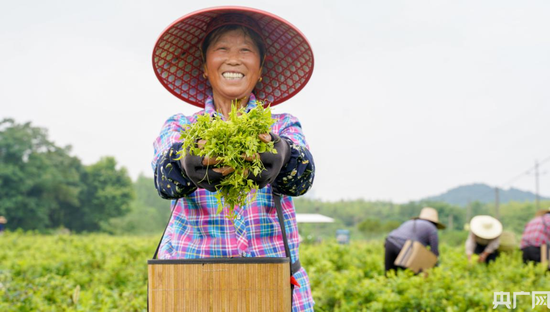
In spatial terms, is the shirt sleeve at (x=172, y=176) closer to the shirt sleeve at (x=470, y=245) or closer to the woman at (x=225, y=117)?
the woman at (x=225, y=117)

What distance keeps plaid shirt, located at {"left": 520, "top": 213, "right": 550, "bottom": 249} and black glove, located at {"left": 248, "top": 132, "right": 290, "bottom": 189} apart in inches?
265

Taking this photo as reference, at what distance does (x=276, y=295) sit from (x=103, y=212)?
151 feet

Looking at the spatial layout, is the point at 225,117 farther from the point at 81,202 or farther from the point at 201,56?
the point at 81,202

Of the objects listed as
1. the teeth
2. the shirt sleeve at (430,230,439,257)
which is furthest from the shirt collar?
the shirt sleeve at (430,230,439,257)

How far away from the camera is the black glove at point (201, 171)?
53.1 inches

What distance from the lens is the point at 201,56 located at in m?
2.05

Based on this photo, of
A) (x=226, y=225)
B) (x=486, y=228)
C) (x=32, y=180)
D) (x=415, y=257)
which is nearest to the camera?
(x=226, y=225)

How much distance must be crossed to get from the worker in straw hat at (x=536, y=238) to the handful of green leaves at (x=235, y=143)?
678 centimetres

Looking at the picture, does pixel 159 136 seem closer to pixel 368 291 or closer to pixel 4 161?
pixel 368 291

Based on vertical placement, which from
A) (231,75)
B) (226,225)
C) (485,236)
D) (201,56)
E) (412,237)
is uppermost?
(201,56)

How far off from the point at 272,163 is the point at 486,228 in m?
7.30

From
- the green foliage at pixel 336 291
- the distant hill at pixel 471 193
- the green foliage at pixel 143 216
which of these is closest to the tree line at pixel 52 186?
the green foliage at pixel 143 216

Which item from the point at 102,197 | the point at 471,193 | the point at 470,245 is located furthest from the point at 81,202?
the point at 471,193

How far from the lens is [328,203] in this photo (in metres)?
49.3
